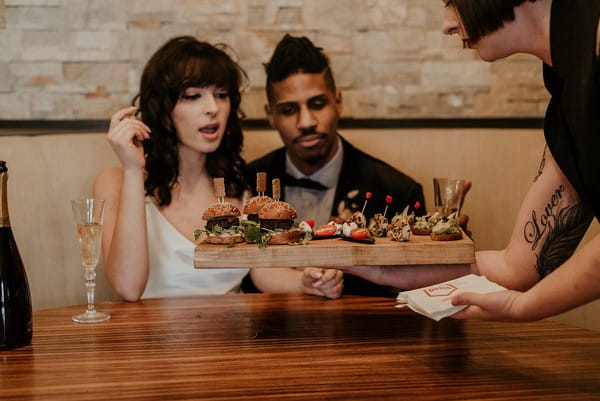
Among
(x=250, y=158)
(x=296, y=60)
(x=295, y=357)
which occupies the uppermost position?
(x=296, y=60)

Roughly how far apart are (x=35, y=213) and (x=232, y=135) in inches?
33.6

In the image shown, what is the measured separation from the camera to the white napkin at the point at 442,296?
151 cm

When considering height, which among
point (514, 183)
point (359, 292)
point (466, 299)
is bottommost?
point (359, 292)

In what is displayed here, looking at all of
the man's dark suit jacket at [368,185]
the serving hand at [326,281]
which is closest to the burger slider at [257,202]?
the serving hand at [326,281]

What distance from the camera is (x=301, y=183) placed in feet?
10.1

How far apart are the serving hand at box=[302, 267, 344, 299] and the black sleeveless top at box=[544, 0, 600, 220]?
2.74 ft

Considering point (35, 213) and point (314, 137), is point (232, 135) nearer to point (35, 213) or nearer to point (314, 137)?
point (314, 137)

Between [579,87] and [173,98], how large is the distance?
1.68 meters

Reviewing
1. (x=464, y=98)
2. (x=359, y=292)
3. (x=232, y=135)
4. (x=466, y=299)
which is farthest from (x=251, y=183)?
(x=466, y=299)

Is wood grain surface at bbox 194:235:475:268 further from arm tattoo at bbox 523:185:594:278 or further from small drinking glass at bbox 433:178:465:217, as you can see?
small drinking glass at bbox 433:178:465:217

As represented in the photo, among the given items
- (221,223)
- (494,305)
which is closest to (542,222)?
(494,305)

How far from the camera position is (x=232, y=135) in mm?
2861

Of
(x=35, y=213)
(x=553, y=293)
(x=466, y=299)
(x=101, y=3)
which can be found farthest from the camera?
(x=101, y=3)

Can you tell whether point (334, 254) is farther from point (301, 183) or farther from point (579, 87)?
point (301, 183)
